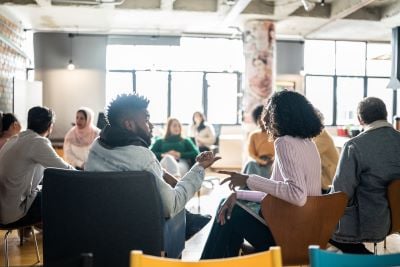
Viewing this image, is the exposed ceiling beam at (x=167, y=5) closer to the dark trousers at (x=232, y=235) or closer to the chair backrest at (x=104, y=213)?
the dark trousers at (x=232, y=235)

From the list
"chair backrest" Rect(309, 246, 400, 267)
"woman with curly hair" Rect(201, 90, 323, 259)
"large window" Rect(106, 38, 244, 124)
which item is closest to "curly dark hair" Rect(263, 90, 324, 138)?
"woman with curly hair" Rect(201, 90, 323, 259)

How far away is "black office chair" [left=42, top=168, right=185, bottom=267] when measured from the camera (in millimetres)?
1968

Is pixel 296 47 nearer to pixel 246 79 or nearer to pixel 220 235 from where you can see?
pixel 246 79

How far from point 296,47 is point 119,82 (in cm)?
449

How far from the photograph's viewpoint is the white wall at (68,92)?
10.5m

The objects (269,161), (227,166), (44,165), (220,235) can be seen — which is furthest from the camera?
(227,166)

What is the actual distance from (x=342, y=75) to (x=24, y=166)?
1013 centimetres

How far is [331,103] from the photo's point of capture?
11867 millimetres

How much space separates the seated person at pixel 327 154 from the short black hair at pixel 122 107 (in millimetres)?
1906

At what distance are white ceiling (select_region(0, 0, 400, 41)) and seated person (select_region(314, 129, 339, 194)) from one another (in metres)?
3.68

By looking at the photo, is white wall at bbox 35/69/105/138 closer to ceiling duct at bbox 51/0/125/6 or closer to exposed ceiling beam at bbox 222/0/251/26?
ceiling duct at bbox 51/0/125/6

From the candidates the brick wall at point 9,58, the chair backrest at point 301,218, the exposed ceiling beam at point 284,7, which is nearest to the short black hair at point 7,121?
the chair backrest at point 301,218

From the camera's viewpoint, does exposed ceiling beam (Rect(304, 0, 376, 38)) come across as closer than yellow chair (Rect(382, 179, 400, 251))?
No

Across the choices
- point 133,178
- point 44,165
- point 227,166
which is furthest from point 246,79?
point 133,178
